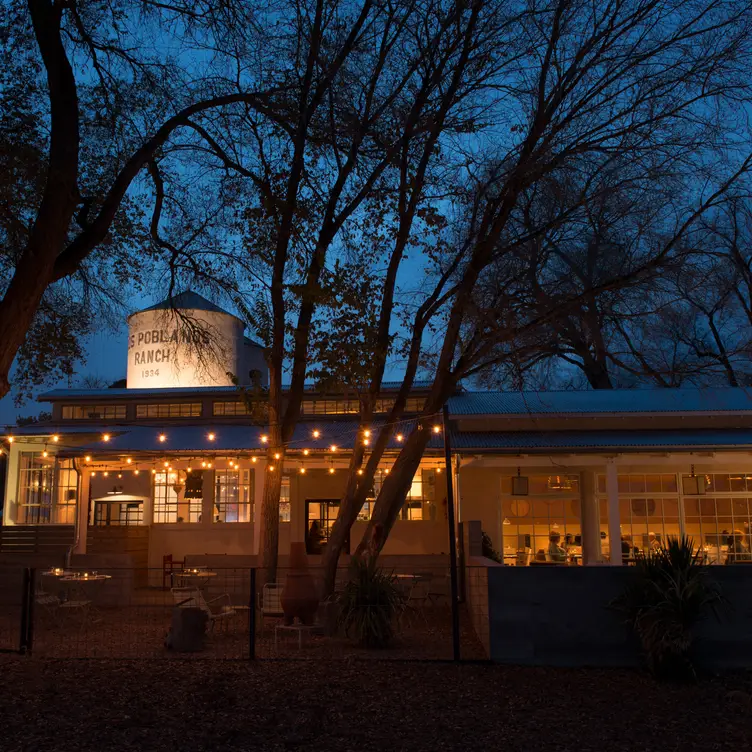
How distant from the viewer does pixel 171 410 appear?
71.4 ft

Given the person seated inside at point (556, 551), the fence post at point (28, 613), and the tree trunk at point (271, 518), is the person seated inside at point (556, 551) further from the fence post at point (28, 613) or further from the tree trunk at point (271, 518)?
the fence post at point (28, 613)

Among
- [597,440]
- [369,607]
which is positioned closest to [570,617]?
[369,607]

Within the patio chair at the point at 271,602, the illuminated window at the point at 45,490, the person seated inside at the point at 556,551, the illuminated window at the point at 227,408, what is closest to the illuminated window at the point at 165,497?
the illuminated window at the point at 45,490

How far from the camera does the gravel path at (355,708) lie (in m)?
6.72

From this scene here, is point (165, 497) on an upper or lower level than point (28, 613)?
upper

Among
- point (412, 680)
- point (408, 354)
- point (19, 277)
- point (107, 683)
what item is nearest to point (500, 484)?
point (408, 354)

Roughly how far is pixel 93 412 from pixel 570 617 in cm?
1588

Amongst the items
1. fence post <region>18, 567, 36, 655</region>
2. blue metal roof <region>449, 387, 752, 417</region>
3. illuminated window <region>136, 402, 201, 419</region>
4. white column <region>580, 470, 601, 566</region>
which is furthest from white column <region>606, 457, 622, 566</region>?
illuminated window <region>136, 402, 201, 419</region>

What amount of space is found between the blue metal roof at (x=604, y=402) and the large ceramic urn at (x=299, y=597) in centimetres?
676

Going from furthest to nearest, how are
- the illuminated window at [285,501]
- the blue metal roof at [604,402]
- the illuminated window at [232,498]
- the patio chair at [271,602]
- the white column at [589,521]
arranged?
the illuminated window at [285,501] → the illuminated window at [232,498] → the white column at [589,521] → the blue metal roof at [604,402] → the patio chair at [271,602]

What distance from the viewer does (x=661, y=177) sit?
37.9 ft

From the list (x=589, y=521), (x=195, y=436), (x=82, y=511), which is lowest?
(x=589, y=521)

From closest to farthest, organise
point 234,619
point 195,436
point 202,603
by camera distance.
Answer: point 202,603 → point 234,619 → point 195,436

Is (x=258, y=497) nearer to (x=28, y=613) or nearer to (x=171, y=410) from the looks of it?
(x=171, y=410)
